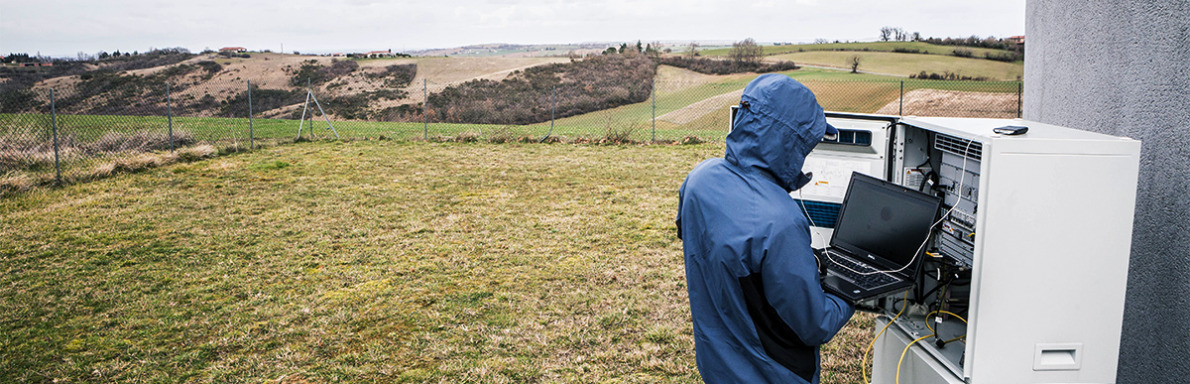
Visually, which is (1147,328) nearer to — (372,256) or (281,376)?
(281,376)

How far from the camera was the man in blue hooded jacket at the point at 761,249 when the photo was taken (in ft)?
6.60

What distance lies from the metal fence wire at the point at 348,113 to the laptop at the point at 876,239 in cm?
1120

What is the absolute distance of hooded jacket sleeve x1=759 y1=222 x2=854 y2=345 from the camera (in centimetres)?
199

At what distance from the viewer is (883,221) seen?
2801mm

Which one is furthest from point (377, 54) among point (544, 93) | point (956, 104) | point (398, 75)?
point (956, 104)

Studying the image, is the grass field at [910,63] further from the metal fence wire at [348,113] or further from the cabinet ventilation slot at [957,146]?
the cabinet ventilation slot at [957,146]

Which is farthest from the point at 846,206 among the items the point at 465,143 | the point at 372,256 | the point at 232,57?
the point at 232,57

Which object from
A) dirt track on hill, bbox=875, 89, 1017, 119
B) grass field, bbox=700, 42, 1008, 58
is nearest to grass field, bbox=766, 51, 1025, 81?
grass field, bbox=700, 42, 1008, 58

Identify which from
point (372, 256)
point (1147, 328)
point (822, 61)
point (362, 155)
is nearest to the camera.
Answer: point (1147, 328)

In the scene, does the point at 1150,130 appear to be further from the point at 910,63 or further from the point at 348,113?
the point at 910,63

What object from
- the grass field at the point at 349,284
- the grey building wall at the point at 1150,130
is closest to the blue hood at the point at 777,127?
the grey building wall at the point at 1150,130

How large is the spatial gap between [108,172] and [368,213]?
5.49 metres

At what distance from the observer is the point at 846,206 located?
309 centimetres

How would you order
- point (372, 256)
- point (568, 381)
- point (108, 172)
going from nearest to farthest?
1. point (568, 381)
2. point (372, 256)
3. point (108, 172)
